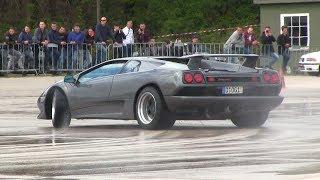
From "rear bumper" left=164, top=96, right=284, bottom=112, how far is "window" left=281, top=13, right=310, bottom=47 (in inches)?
1205

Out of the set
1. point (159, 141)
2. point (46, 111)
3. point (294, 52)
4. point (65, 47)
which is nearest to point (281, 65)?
point (294, 52)

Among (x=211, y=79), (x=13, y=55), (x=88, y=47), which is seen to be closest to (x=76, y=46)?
(x=88, y=47)

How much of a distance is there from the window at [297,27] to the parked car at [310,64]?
17.3 ft

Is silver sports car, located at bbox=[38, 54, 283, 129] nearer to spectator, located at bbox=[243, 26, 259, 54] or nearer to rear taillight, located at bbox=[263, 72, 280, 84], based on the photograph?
rear taillight, located at bbox=[263, 72, 280, 84]

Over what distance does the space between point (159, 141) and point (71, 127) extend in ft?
12.7

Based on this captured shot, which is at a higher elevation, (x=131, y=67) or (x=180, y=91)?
(x=131, y=67)

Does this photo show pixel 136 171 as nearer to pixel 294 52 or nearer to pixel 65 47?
pixel 65 47

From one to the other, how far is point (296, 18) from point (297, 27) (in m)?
0.36

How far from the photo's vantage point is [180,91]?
16641mm

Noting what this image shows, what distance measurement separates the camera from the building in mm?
47219

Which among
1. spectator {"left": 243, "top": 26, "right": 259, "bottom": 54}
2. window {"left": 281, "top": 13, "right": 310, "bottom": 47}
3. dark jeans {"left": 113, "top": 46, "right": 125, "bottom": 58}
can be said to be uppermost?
window {"left": 281, "top": 13, "right": 310, "bottom": 47}

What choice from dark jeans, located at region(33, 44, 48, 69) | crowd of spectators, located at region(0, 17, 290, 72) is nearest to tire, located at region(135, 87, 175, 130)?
crowd of spectators, located at region(0, 17, 290, 72)

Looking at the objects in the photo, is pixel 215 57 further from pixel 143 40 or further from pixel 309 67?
pixel 309 67

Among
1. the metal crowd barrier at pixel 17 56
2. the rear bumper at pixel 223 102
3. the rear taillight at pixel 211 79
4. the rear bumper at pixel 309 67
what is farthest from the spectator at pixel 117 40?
the rear taillight at pixel 211 79
